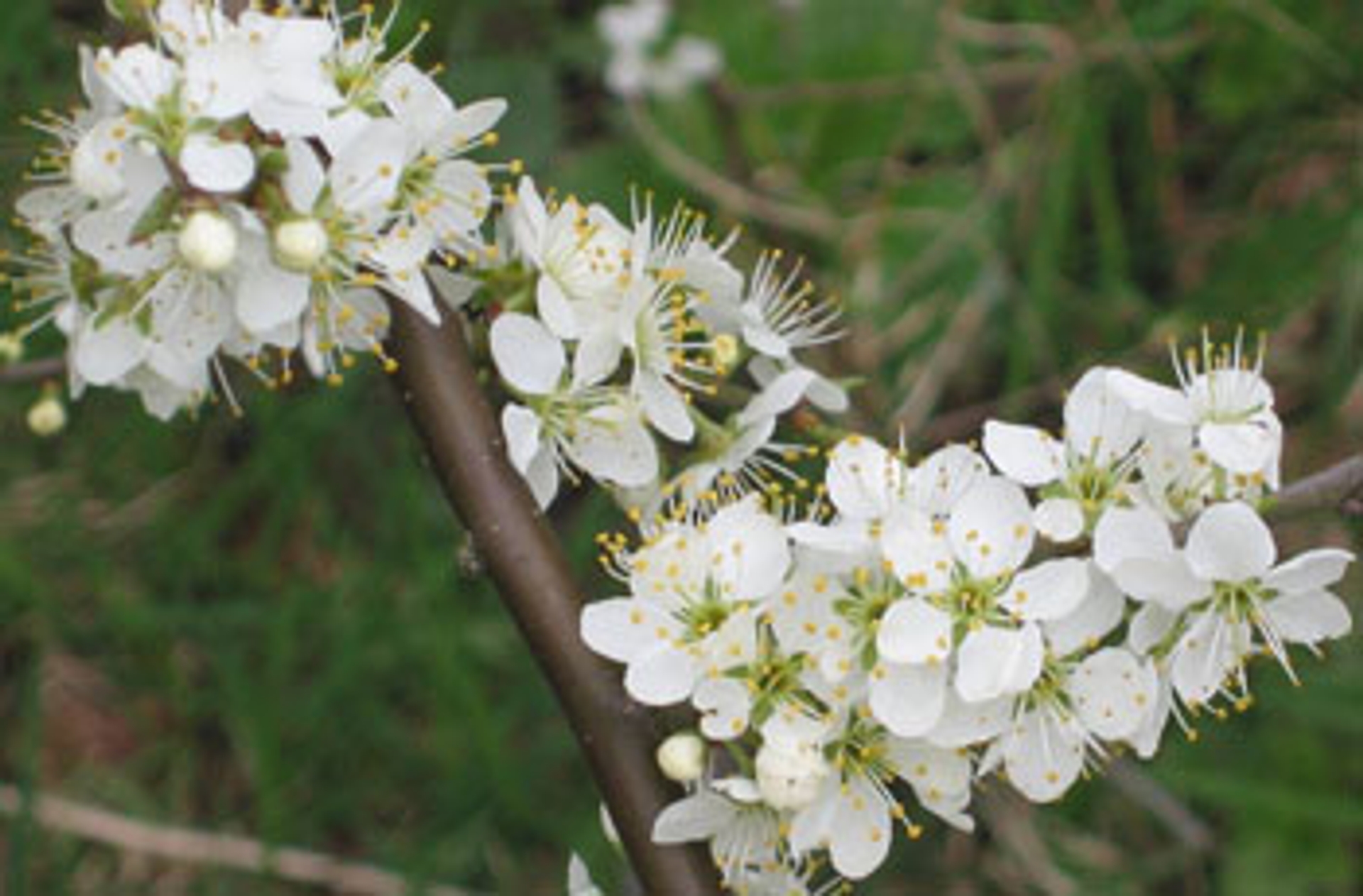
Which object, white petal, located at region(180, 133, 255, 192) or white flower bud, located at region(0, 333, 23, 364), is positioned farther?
white flower bud, located at region(0, 333, 23, 364)

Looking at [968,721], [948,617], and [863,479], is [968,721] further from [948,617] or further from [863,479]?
[863,479]

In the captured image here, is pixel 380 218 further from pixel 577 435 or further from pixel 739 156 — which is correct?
pixel 739 156

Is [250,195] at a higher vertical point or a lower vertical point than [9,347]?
higher

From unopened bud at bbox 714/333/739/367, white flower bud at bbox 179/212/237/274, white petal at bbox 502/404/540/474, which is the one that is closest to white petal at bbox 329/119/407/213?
white flower bud at bbox 179/212/237/274

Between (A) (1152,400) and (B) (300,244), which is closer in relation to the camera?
(B) (300,244)

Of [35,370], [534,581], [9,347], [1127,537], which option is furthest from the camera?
[35,370]

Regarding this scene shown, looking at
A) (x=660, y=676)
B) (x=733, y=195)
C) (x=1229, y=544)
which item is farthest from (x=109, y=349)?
(x=733, y=195)

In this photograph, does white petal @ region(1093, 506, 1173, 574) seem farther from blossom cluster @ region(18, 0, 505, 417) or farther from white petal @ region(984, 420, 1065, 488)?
blossom cluster @ region(18, 0, 505, 417)

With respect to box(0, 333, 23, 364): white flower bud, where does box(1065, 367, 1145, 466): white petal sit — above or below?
above
